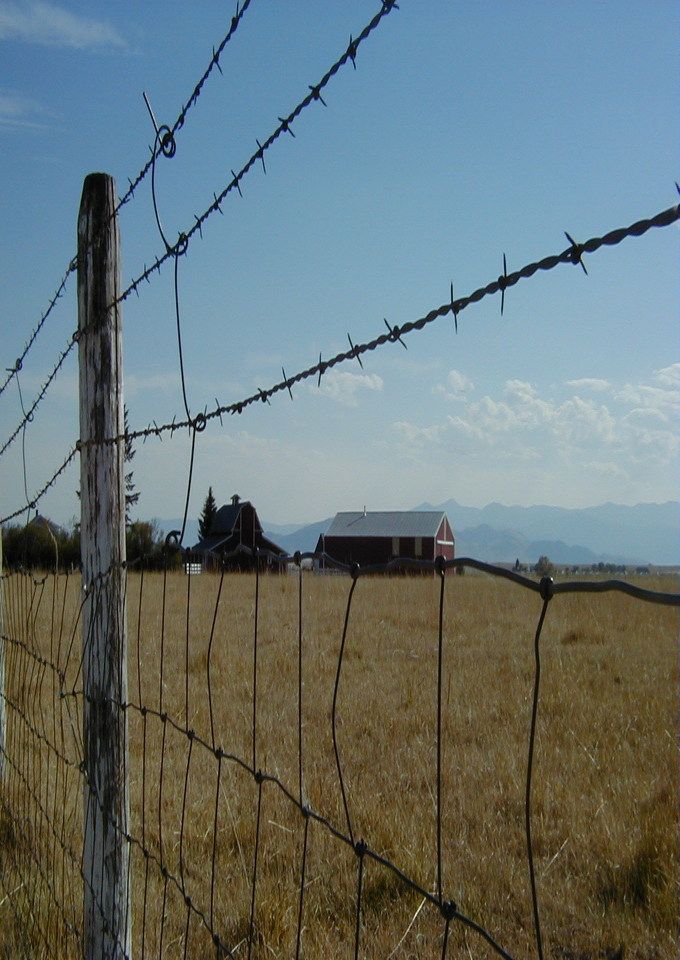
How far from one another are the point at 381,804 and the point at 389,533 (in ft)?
98.5

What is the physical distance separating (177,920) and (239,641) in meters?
4.27

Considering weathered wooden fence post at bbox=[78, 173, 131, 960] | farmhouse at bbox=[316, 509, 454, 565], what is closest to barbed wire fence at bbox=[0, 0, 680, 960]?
weathered wooden fence post at bbox=[78, 173, 131, 960]

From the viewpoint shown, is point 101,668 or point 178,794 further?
point 178,794

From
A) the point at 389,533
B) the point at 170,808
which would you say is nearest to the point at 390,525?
the point at 389,533

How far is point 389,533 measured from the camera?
33219mm

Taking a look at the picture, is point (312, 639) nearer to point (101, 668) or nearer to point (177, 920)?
point (177, 920)

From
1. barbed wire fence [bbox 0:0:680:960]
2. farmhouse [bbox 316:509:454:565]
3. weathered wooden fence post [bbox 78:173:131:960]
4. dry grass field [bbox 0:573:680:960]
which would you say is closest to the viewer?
barbed wire fence [bbox 0:0:680:960]

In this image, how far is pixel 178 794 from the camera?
11.2ft

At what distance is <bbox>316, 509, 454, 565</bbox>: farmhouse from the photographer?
109 ft

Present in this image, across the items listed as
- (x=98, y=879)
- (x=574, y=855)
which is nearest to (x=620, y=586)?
(x=98, y=879)

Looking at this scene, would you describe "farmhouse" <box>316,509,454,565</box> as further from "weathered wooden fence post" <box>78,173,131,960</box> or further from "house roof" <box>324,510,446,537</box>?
"weathered wooden fence post" <box>78,173,131,960</box>

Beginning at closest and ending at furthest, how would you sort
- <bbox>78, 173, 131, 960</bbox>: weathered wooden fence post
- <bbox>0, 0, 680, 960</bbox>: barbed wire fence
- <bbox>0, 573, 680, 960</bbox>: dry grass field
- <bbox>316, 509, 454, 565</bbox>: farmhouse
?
1. <bbox>0, 0, 680, 960</bbox>: barbed wire fence
2. <bbox>78, 173, 131, 960</bbox>: weathered wooden fence post
3. <bbox>0, 573, 680, 960</bbox>: dry grass field
4. <bbox>316, 509, 454, 565</bbox>: farmhouse

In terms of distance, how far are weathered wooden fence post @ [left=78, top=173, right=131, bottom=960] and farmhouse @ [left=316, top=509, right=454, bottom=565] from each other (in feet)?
98.6

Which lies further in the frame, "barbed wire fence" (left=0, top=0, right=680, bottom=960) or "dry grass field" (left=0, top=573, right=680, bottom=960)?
"dry grass field" (left=0, top=573, right=680, bottom=960)
